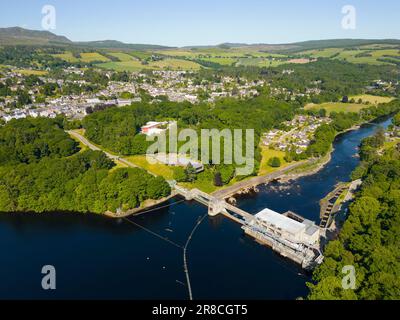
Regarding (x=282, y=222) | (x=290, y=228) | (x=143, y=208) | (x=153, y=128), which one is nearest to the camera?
(x=290, y=228)

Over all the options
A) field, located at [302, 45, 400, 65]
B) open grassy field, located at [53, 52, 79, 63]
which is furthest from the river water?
field, located at [302, 45, 400, 65]

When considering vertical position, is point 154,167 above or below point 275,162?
below

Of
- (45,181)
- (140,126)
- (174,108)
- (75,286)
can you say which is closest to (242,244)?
(75,286)

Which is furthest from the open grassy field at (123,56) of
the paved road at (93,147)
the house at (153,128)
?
the paved road at (93,147)

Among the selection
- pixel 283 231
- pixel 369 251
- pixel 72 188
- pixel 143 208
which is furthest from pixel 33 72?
pixel 369 251

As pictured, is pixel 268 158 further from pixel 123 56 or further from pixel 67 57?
pixel 123 56

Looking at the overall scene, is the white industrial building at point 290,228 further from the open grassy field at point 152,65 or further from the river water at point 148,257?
the open grassy field at point 152,65
